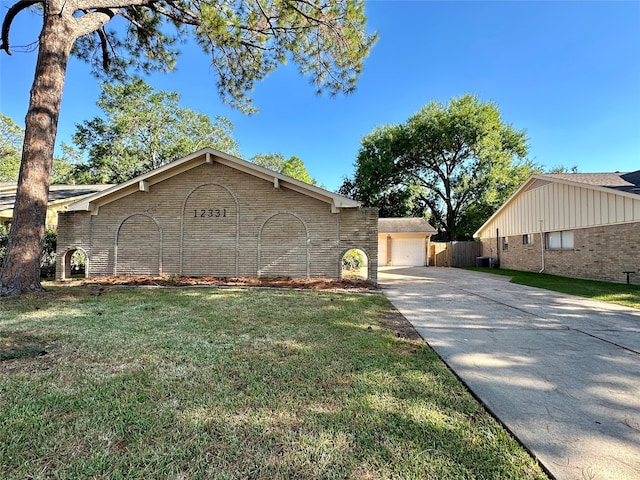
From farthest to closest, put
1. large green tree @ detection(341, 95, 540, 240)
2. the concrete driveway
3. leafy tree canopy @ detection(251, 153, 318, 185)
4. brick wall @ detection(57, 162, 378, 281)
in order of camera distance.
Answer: leafy tree canopy @ detection(251, 153, 318, 185), large green tree @ detection(341, 95, 540, 240), brick wall @ detection(57, 162, 378, 281), the concrete driveway

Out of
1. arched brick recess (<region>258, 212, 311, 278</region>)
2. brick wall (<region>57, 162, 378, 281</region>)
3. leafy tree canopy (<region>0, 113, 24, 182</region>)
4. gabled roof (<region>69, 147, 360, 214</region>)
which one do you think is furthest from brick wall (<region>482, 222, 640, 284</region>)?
leafy tree canopy (<region>0, 113, 24, 182</region>)

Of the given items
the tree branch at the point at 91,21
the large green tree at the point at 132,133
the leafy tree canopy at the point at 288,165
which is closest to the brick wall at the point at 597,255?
the tree branch at the point at 91,21

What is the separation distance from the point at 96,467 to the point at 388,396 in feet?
6.92

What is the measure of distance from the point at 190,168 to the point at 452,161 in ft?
76.4

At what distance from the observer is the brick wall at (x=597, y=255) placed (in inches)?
406

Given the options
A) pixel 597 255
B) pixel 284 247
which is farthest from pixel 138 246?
pixel 597 255

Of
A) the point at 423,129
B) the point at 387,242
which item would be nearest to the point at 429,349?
the point at 387,242

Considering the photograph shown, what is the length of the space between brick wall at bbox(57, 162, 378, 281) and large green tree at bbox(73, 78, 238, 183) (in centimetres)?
1663

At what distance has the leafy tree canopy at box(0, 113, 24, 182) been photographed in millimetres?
25069

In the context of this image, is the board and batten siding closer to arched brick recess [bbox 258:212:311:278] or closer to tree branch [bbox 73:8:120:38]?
arched brick recess [bbox 258:212:311:278]

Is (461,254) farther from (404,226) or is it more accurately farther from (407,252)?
(404,226)

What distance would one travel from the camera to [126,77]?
451 inches

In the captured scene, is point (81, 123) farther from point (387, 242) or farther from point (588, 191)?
point (588, 191)

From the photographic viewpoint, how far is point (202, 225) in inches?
431
